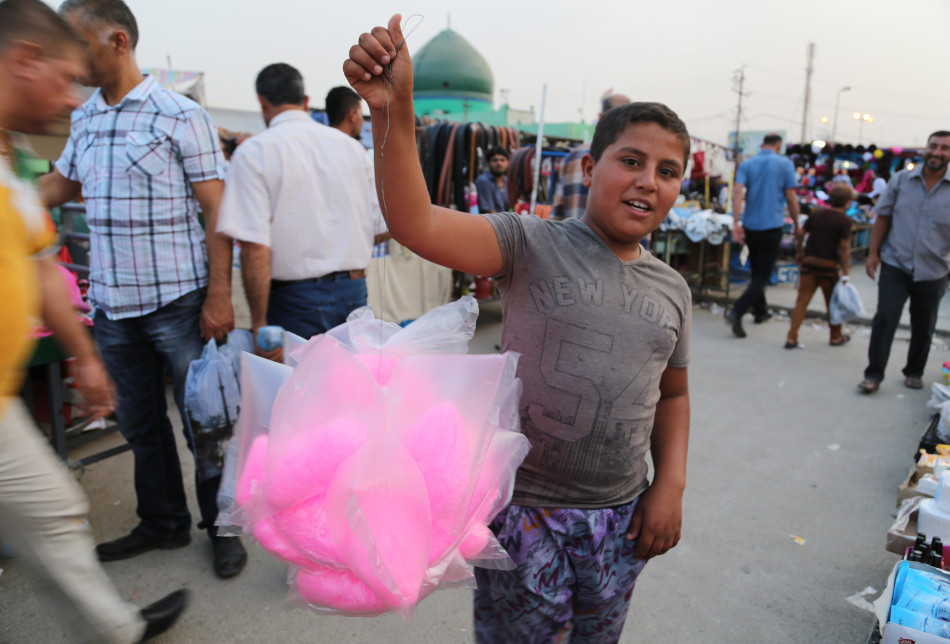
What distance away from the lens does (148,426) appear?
101 inches

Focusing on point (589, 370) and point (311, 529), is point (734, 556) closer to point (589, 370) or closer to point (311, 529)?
point (589, 370)

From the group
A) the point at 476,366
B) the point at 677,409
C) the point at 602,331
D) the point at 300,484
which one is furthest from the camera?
the point at 677,409

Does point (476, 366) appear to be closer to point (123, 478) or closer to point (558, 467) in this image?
point (558, 467)

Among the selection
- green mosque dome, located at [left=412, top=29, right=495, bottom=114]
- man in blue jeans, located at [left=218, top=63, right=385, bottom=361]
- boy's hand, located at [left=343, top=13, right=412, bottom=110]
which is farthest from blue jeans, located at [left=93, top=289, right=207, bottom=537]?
green mosque dome, located at [left=412, top=29, right=495, bottom=114]

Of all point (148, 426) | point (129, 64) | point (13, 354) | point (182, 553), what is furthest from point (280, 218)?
point (182, 553)

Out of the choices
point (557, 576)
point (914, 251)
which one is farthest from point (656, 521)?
point (914, 251)

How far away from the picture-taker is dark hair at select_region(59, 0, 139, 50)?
6.77 ft

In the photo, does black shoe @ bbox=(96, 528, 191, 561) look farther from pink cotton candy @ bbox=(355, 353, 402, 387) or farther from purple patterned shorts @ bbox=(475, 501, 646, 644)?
pink cotton candy @ bbox=(355, 353, 402, 387)

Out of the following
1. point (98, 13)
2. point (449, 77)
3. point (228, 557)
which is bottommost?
point (228, 557)

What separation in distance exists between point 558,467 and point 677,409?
401 millimetres

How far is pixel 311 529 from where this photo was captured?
1.01 meters

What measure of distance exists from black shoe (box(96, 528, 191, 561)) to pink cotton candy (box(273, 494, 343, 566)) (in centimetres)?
207

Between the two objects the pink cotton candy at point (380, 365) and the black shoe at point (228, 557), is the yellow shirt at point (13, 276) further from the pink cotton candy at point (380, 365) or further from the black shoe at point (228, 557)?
the black shoe at point (228, 557)

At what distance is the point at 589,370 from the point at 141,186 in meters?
1.85
